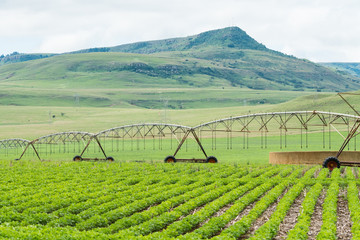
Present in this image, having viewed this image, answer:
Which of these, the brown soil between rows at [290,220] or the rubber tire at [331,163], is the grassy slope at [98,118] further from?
the brown soil between rows at [290,220]

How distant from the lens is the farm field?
21.0 metres

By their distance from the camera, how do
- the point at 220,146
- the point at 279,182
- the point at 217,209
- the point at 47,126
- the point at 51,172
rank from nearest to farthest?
the point at 217,209, the point at 279,182, the point at 51,172, the point at 220,146, the point at 47,126

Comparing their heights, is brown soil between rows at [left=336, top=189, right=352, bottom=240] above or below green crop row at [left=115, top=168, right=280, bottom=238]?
below

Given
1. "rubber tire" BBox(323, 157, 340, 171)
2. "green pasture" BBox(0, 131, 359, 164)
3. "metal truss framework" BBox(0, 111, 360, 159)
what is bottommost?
"green pasture" BBox(0, 131, 359, 164)

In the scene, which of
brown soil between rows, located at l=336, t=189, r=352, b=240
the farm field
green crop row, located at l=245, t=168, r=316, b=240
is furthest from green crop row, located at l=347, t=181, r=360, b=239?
green crop row, located at l=245, t=168, r=316, b=240

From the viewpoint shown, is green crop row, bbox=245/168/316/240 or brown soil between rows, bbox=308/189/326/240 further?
brown soil between rows, bbox=308/189/326/240

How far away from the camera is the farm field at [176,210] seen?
2103 cm

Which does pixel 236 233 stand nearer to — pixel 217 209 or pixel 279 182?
pixel 217 209

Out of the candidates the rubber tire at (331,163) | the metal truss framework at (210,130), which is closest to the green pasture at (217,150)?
the metal truss framework at (210,130)

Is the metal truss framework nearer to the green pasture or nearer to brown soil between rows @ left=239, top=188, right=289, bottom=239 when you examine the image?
the green pasture

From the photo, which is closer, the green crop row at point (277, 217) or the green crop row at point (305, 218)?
the green crop row at point (305, 218)

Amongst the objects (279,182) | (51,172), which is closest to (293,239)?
(279,182)

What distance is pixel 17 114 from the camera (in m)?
190

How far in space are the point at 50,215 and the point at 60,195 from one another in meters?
5.84
